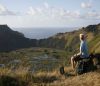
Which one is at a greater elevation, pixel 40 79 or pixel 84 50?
pixel 84 50

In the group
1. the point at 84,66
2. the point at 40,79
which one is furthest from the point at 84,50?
the point at 40,79

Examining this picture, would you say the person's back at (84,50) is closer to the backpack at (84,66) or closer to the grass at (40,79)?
the backpack at (84,66)

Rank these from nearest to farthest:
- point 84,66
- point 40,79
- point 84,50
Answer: point 40,79 < point 84,66 < point 84,50

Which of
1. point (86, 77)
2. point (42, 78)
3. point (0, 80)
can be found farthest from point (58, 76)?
point (0, 80)

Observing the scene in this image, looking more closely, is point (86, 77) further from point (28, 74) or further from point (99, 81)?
point (28, 74)

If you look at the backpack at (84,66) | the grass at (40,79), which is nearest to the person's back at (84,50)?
the backpack at (84,66)

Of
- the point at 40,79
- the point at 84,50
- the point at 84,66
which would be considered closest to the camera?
the point at 40,79

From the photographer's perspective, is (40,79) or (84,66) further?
(84,66)

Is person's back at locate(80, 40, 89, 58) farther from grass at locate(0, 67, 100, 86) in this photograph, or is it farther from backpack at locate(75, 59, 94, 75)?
grass at locate(0, 67, 100, 86)

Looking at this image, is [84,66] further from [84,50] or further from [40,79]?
[40,79]

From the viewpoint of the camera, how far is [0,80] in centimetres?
1428

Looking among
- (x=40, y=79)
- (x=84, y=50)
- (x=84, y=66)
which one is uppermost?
(x=84, y=50)

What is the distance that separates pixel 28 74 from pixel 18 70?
3.90ft

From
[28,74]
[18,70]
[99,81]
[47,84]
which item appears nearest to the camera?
[99,81]
